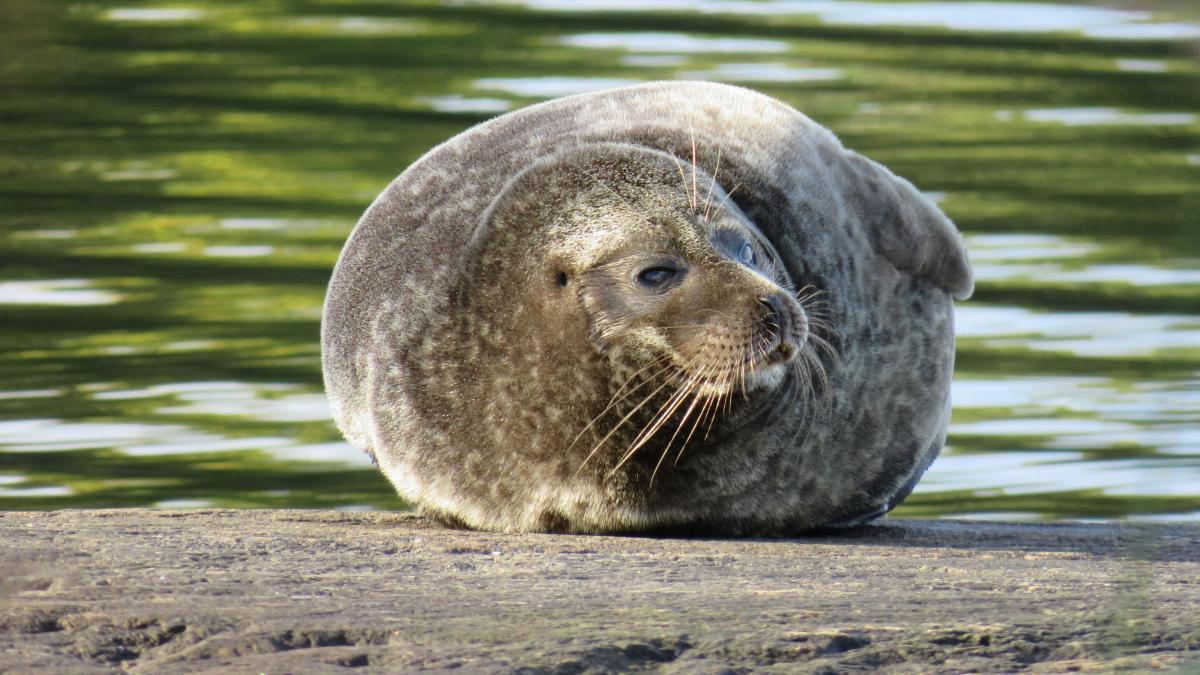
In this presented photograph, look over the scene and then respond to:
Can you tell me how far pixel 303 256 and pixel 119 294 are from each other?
1.12 metres

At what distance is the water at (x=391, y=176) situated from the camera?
276 inches

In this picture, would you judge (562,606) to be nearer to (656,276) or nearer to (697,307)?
(697,307)

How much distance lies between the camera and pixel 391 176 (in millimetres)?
11711

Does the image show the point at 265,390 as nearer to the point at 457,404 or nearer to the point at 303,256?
the point at 303,256

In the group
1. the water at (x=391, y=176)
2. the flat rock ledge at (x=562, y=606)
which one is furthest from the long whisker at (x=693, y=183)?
the water at (x=391, y=176)

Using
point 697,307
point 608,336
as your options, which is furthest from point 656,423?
point 697,307

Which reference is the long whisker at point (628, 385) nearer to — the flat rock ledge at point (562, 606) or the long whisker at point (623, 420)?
the long whisker at point (623, 420)

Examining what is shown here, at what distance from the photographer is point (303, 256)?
1012 centimetres

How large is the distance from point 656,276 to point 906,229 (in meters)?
1.49

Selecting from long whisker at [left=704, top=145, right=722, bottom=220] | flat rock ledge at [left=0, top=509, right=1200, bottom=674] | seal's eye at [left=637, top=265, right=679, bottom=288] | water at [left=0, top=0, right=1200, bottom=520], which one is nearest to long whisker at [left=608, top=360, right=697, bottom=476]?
seal's eye at [left=637, top=265, right=679, bottom=288]

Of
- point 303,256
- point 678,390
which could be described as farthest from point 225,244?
point 678,390

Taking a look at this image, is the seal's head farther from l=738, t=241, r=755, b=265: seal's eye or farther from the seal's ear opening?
the seal's ear opening

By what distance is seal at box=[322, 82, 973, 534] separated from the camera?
4934mm

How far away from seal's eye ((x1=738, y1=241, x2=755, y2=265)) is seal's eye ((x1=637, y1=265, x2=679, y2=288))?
24 cm
